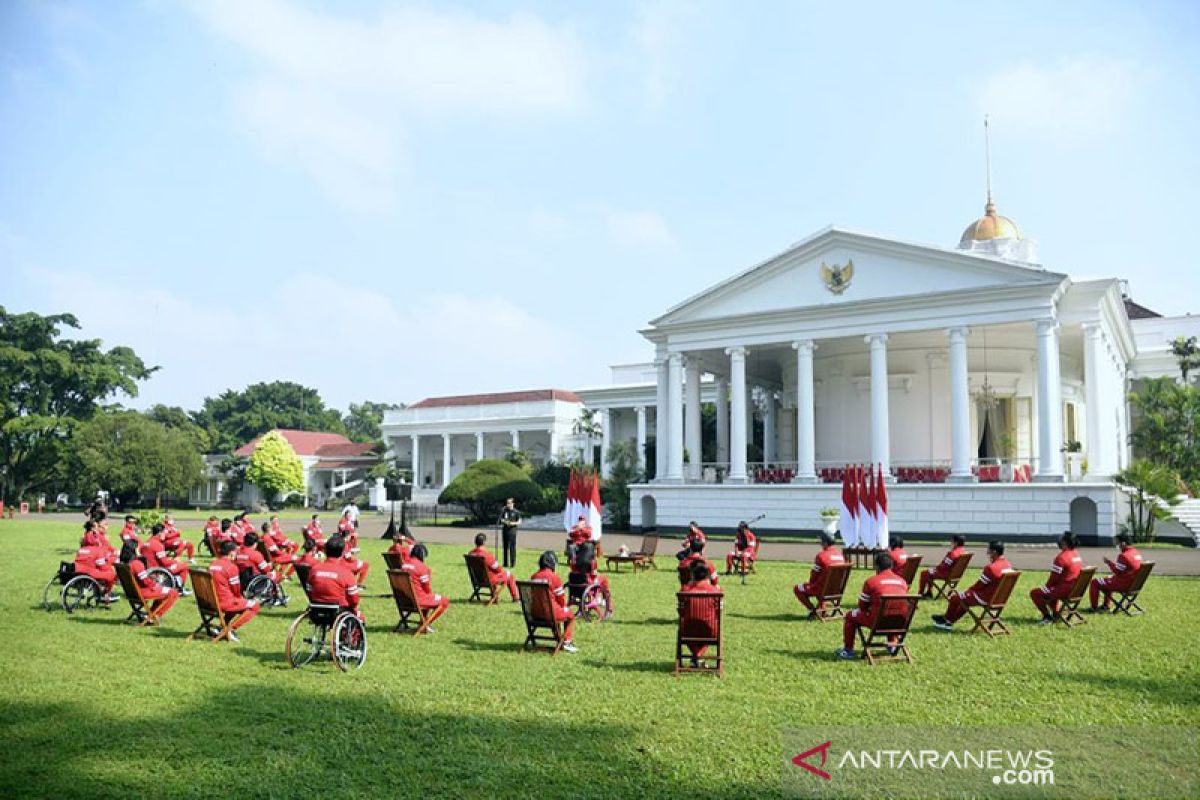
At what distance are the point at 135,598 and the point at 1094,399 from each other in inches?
1117

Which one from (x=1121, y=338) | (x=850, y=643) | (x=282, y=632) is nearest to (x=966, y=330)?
(x=1121, y=338)

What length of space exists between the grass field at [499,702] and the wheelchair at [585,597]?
1.60 ft

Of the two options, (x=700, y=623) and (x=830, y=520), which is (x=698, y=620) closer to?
(x=700, y=623)

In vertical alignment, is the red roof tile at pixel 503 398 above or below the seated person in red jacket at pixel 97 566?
above

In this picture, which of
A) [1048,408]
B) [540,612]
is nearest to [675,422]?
[1048,408]

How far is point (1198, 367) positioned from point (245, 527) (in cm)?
3793

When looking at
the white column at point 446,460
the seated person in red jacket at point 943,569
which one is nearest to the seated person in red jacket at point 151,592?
the seated person in red jacket at point 943,569

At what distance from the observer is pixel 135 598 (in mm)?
11695

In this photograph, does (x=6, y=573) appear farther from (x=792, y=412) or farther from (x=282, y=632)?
(x=792, y=412)

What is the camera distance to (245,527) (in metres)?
16.7

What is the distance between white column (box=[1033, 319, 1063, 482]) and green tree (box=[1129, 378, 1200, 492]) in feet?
22.8

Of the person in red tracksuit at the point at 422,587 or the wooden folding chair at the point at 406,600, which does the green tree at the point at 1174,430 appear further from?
the wooden folding chair at the point at 406,600

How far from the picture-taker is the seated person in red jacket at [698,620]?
28.7 feet

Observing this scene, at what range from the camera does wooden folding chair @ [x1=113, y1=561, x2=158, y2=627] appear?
11.4 m
